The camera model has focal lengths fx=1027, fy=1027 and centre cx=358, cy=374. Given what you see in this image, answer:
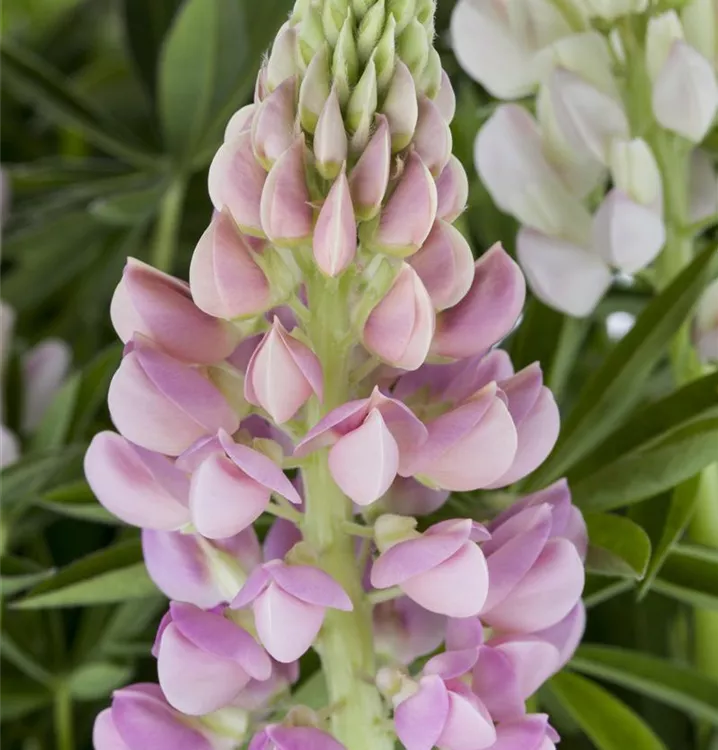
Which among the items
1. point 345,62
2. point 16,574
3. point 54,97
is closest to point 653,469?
point 345,62

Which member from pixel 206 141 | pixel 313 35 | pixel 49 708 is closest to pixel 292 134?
pixel 313 35

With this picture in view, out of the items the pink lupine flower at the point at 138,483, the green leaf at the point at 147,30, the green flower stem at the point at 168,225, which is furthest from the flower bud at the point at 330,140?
the green leaf at the point at 147,30

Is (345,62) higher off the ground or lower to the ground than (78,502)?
higher

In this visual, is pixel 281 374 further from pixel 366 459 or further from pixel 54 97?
pixel 54 97

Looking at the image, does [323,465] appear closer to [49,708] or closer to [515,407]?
[515,407]

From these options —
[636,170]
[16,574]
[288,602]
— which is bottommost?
[16,574]

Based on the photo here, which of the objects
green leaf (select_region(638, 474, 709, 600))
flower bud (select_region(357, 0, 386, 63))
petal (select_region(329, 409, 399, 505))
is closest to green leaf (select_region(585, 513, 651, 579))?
green leaf (select_region(638, 474, 709, 600))

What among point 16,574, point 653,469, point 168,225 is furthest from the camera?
point 168,225
